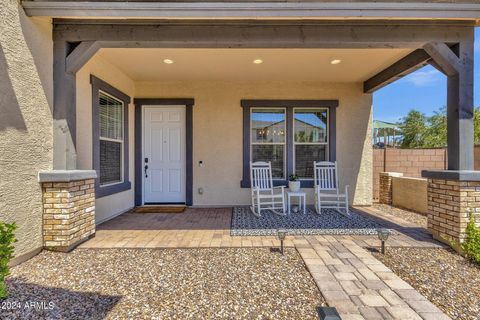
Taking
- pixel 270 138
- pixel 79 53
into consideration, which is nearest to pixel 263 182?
pixel 270 138

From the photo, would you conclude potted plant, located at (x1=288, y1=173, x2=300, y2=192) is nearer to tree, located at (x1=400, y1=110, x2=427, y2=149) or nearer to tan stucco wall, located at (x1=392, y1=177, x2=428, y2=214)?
tan stucco wall, located at (x1=392, y1=177, x2=428, y2=214)

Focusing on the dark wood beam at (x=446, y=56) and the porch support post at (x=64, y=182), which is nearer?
the porch support post at (x=64, y=182)

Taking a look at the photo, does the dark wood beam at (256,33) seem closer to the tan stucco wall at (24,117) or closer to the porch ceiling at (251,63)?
the tan stucco wall at (24,117)

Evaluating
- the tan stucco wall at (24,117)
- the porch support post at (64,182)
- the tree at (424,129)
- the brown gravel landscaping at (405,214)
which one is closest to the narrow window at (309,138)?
the brown gravel landscaping at (405,214)

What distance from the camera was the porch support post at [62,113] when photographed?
3.10 meters

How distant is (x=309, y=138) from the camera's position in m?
5.78

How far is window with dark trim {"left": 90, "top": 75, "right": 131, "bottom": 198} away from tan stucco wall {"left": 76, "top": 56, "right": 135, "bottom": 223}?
3.9 inches

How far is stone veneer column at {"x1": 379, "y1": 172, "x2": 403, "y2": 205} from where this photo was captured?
5949 mm

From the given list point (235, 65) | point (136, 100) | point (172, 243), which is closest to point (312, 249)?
point (172, 243)

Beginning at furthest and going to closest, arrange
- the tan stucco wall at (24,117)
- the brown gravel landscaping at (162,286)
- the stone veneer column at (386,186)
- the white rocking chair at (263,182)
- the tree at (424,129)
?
1. the tree at (424,129)
2. the stone veneer column at (386,186)
3. the white rocking chair at (263,182)
4. the tan stucco wall at (24,117)
5. the brown gravel landscaping at (162,286)

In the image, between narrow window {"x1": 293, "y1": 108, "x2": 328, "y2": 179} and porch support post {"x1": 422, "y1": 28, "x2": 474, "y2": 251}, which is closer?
porch support post {"x1": 422, "y1": 28, "x2": 474, "y2": 251}

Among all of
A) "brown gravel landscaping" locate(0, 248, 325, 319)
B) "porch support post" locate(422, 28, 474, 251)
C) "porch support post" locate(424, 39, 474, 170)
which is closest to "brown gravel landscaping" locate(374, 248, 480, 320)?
"porch support post" locate(422, 28, 474, 251)

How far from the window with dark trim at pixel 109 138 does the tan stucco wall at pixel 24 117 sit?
1.06m

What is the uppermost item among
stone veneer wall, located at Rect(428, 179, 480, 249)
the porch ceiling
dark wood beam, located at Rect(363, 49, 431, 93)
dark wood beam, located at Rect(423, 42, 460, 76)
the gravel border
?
the porch ceiling
